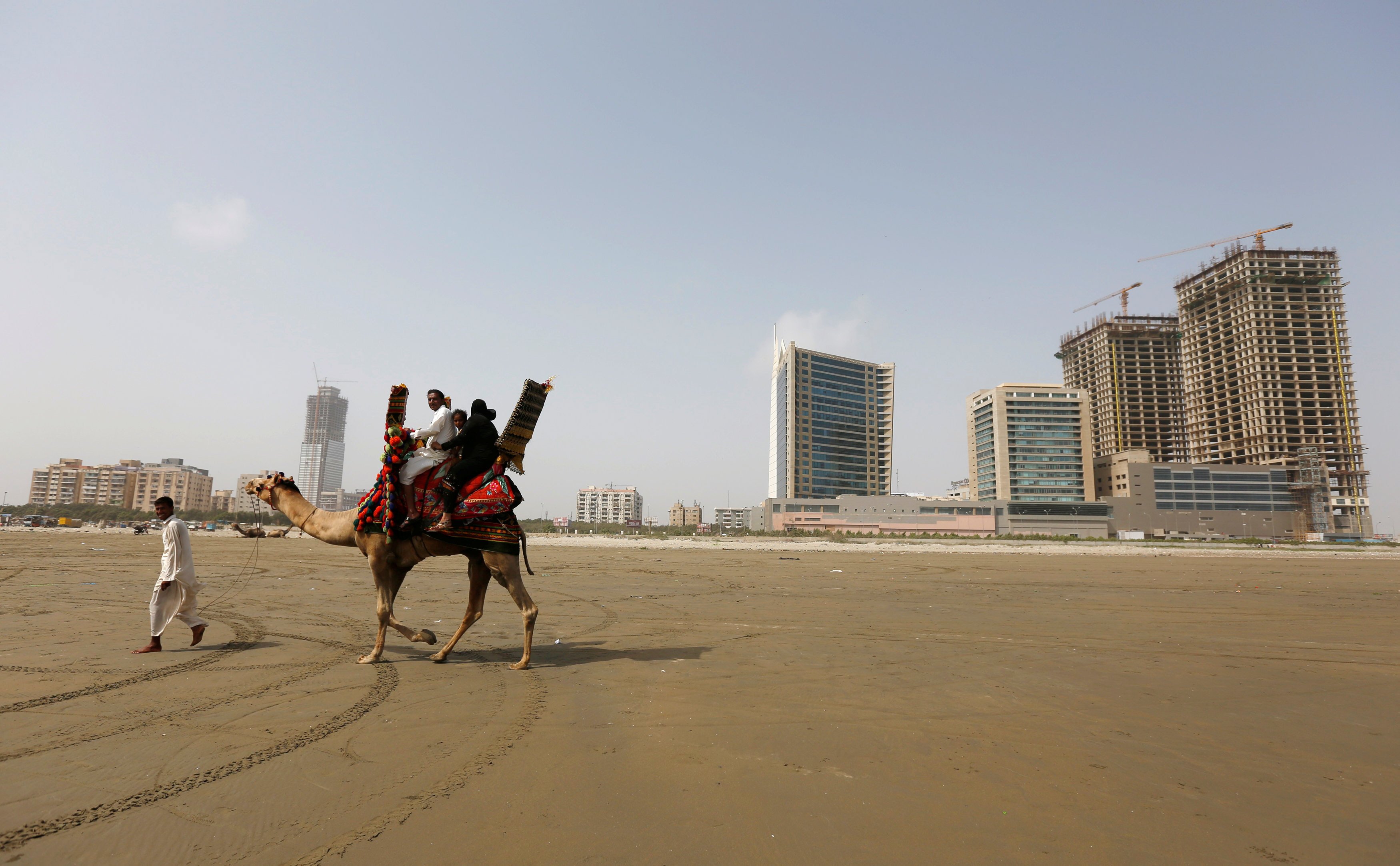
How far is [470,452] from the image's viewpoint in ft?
26.9

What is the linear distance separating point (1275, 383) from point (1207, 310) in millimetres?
26458

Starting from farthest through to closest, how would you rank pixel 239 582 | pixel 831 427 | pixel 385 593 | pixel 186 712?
pixel 831 427 < pixel 239 582 < pixel 385 593 < pixel 186 712

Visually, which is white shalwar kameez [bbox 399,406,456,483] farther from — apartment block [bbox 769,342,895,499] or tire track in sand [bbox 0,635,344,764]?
apartment block [bbox 769,342,895,499]

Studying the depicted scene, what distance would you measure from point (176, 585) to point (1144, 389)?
233m

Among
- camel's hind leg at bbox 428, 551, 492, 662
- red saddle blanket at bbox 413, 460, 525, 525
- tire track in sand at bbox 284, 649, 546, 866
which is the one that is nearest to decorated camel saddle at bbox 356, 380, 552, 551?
red saddle blanket at bbox 413, 460, 525, 525

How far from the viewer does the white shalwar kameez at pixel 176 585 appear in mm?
8398

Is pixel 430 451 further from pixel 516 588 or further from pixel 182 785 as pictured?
pixel 182 785

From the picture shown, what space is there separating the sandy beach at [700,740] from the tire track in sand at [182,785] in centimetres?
2

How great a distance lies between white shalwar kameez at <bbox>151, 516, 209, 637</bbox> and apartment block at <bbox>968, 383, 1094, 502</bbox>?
563 ft

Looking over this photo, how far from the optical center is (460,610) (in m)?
12.5

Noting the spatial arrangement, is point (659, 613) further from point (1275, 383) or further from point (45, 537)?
point (1275, 383)

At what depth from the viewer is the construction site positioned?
5669 inches

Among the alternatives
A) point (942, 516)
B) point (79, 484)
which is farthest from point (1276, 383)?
point (79, 484)

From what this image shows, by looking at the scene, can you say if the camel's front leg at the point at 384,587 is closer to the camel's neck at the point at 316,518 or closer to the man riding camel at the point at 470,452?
the camel's neck at the point at 316,518
